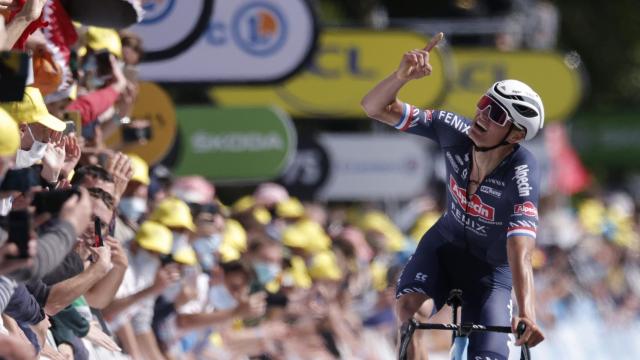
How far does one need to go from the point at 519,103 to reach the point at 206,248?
335cm

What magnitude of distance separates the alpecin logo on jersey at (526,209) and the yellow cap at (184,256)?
250 cm

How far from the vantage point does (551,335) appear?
59.6 ft

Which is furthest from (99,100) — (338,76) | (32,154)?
(338,76)

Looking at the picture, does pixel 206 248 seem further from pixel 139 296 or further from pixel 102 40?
pixel 102 40

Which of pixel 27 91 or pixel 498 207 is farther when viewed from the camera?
pixel 498 207

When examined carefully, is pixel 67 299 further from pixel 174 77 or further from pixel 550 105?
pixel 550 105

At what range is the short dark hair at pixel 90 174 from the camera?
24.2 ft

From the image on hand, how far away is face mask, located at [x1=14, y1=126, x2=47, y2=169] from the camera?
21.0 ft

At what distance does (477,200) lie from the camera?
7863 millimetres

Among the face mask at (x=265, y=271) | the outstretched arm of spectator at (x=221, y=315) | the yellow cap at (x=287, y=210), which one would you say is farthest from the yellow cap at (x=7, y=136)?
the yellow cap at (x=287, y=210)

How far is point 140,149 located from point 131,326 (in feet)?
8.01

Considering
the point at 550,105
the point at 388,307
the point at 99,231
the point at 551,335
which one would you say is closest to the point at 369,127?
the point at 550,105

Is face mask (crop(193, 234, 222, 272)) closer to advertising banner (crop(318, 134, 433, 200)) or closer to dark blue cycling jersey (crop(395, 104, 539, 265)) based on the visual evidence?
dark blue cycling jersey (crop(395, 104, 539, 265))

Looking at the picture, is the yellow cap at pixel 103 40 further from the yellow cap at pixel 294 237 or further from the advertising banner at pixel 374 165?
the advertising banner at pixel 374 165
